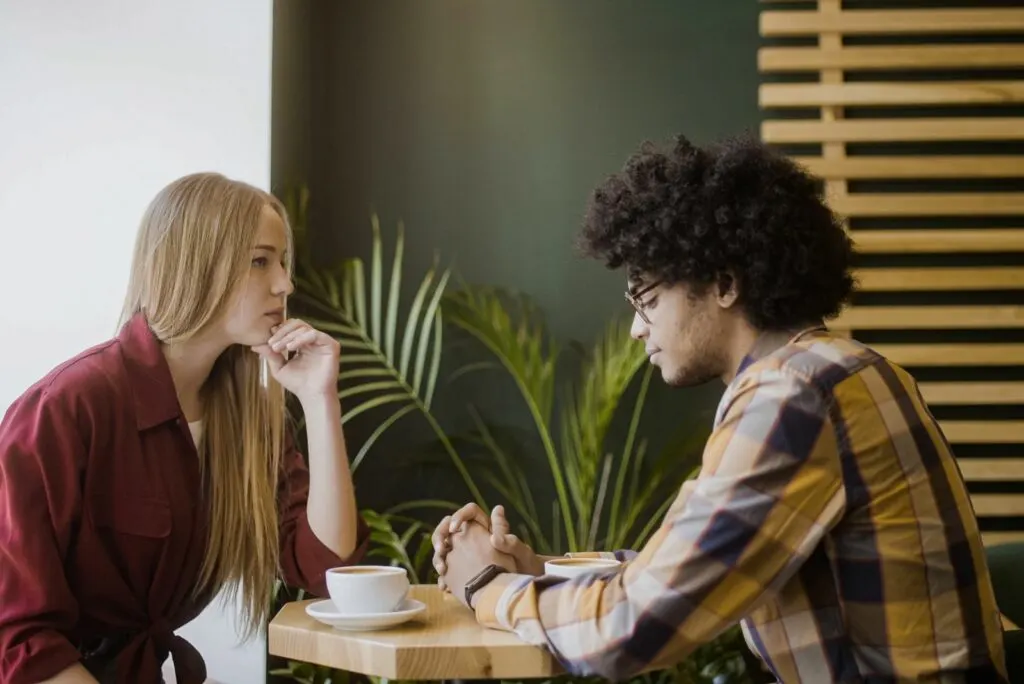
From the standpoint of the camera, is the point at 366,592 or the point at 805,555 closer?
the point at 805,555

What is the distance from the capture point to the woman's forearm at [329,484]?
6.40 ft

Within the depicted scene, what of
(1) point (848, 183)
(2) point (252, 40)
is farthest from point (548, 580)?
(1) point (848, 183)

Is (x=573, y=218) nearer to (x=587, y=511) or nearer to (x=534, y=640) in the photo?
(x=587, y=511)

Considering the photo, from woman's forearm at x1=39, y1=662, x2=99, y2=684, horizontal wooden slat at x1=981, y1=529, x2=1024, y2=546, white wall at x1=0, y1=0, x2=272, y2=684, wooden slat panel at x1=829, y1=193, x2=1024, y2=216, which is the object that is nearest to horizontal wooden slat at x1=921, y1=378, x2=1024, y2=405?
horizontal wooden slat at x1=981, y1=529, x2=1024, y2=546

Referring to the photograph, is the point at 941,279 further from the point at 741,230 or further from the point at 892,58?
the point at 741,230

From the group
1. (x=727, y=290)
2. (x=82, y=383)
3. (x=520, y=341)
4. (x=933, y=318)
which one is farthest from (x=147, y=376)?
(x=933, y=318)

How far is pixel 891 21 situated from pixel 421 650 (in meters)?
2.61

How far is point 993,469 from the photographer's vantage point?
307cm

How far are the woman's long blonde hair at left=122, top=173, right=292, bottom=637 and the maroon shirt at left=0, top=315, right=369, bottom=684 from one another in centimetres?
4

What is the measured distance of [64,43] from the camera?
8.70ft

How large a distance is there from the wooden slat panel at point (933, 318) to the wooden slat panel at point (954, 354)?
6cm

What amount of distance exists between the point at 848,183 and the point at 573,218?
2.71ft

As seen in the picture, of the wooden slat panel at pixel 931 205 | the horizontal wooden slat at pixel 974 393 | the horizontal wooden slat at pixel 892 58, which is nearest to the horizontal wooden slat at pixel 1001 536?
the horizontal wooden slat at pixel 974 393

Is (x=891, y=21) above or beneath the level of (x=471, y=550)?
above
